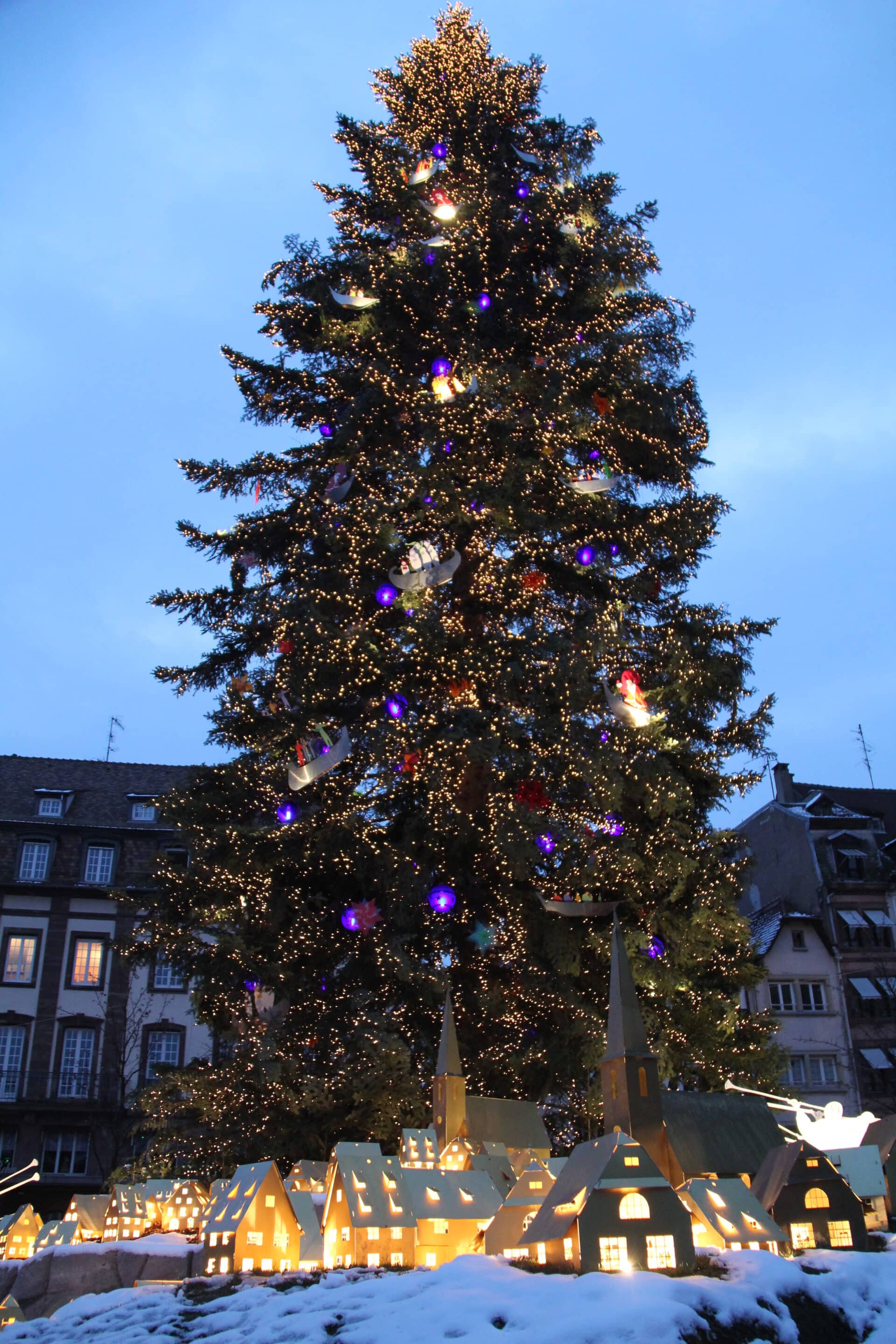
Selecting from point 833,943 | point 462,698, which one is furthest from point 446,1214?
point 833,943

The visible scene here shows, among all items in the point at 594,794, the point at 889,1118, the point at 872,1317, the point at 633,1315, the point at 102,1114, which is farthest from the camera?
the point at 102,1114

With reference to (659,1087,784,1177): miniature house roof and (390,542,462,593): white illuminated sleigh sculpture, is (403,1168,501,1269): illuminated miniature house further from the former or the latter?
(390,542,462,593): white illuminated sleigh sculpture

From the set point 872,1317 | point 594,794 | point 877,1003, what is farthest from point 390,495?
point 877,1003

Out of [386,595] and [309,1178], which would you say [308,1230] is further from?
[386,595]

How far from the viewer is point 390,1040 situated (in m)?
15.9

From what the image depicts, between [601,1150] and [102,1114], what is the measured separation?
97.6 ft

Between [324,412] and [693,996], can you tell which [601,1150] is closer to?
[693,996]

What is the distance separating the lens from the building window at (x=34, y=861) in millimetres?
37281

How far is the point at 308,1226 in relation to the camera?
1125cm

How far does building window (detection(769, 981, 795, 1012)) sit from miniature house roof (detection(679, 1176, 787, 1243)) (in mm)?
28837

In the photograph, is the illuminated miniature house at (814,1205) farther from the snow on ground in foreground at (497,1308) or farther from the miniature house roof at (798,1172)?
the snow on ground in foreground at (497,1308)

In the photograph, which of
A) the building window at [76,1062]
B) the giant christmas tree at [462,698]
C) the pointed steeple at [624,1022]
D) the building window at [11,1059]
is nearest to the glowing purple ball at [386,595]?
the giant christmas tree at [462,698]

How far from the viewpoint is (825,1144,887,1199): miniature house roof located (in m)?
13.0

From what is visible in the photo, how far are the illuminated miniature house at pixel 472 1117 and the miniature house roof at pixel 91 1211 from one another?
4.53 m
